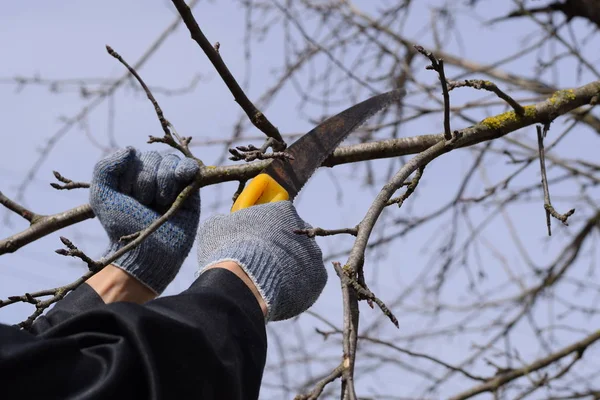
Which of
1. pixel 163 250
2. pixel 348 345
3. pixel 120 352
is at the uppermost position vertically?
pixel 163 250

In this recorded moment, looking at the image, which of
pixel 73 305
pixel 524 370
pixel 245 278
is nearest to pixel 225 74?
pixel 245 278

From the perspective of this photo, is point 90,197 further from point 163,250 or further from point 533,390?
point 533,390

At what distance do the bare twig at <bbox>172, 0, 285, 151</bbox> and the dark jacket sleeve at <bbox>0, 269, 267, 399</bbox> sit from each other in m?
0.79

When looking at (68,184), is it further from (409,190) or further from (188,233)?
(409,190)

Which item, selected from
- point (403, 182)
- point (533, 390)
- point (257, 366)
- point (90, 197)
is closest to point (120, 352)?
point (257, 366)

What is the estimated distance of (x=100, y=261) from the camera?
87.4 inches

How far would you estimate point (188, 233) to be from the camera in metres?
2.77

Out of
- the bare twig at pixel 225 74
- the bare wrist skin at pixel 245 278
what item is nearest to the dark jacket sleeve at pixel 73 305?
the bare wrist skin at pixel 245 278

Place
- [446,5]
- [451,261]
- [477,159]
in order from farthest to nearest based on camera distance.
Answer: [446,5], [451,261], [477,159]

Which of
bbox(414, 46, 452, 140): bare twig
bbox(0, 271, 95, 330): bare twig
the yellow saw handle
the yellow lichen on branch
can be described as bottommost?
bbox(0, 271, 95, 330): bare twig

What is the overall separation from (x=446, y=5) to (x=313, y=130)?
3275 millimetres

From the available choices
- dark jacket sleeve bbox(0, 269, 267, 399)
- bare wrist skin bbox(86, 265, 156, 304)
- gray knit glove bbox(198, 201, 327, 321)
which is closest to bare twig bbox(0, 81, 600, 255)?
bare wrist skin bbox(86, 265, 156, 304)

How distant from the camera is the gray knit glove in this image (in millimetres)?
2125

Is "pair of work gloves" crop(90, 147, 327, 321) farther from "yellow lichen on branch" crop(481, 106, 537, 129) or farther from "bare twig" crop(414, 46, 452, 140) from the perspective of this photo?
"yellow lichen on branch" crop(481, 106, 537, 129)
